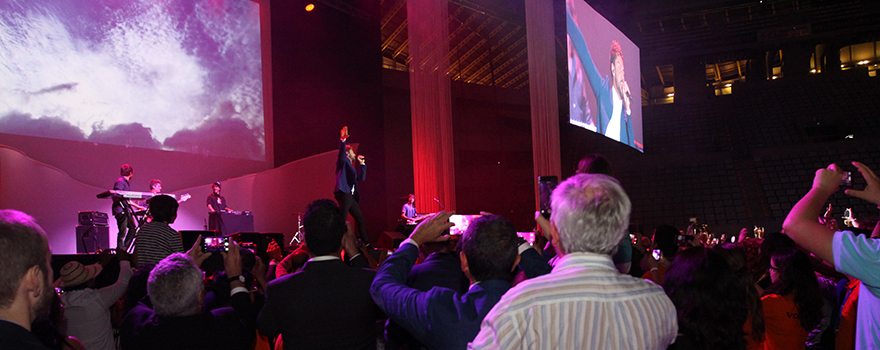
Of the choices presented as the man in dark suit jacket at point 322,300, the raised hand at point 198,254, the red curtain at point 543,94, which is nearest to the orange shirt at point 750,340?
the man in dark suit jacket at point 322,300

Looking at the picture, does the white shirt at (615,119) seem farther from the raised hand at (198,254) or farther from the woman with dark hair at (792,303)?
the raised hand at (198,254)

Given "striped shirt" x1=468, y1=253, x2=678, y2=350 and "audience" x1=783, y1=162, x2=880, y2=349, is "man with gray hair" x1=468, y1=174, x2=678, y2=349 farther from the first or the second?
"audience" x1=783, y1=162, x2=880, y2=349

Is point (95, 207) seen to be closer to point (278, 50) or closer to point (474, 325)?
point (278, 50)

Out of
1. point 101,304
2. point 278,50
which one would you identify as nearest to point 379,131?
point 278,50

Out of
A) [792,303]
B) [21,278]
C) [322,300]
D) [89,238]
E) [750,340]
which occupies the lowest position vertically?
[750,340]

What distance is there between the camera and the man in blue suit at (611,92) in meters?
7.06

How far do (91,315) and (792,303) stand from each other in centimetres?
313

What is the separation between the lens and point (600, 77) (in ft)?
24.6

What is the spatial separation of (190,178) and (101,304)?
641 cm

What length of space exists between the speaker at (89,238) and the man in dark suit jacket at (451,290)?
6.23 metres

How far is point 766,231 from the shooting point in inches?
459

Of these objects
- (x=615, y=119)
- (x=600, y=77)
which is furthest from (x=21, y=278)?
(x=615, y=119)

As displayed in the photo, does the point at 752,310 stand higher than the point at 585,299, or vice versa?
the point at 585,299

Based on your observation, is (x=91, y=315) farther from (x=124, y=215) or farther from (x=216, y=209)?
(x=216, y=209)
